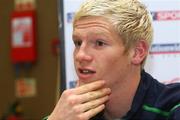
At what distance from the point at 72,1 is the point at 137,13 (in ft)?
2.26

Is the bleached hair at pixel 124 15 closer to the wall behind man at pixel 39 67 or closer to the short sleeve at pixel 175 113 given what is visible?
the short sleeve at pixel 175 113

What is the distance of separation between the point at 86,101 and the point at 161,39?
2.49 ft

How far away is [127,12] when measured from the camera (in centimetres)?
165

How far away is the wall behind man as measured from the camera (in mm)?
3682

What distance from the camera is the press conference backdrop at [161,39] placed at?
2256 mm

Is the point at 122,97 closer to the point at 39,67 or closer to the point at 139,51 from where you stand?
the point at 139,51

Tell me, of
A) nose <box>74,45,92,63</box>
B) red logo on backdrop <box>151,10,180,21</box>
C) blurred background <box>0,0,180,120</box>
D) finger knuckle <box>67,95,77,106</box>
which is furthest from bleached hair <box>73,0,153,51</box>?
blurred background <box>0,0,180,120</box>

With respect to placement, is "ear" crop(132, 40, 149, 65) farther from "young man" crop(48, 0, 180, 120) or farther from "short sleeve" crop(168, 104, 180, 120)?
"short sleeve" crop(168, 104, 180, 120)

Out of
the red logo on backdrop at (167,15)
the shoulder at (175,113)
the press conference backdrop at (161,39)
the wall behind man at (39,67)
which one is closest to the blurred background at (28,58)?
the wall behind man at (39,67)

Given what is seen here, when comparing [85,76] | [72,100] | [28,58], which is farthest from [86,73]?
[28,58]

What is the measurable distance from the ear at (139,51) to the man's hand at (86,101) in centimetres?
16

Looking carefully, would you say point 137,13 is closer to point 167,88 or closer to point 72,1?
point 167,88

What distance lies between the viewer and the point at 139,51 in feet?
5.65

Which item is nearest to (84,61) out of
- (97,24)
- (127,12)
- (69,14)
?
(97,24)
